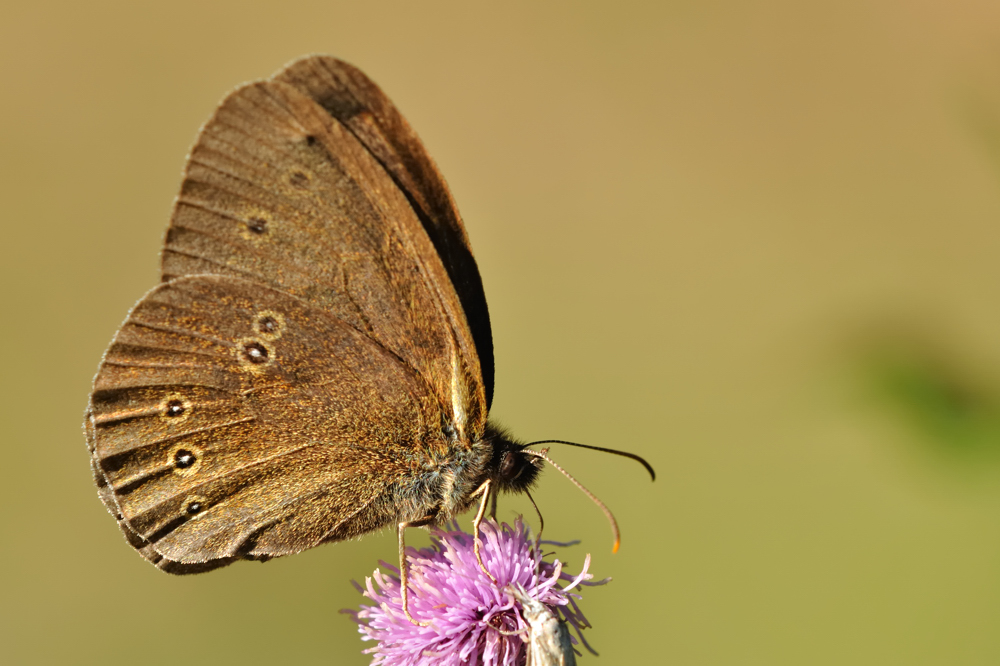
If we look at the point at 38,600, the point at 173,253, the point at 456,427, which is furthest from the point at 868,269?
the point at 38,600

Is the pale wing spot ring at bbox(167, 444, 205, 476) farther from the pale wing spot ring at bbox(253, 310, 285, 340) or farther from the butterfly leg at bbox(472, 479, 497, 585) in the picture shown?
the butterfly leg at bbox(472, 479, 497, 585)

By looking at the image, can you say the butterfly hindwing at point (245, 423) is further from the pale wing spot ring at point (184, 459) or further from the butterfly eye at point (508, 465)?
the butterfly eye at point (508, 465)

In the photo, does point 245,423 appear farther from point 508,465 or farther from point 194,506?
point 508,465

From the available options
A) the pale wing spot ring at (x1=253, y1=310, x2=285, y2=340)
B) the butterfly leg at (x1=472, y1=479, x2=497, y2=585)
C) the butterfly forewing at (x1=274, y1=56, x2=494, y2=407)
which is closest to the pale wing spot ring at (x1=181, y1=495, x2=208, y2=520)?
the pale wing spot ring at (x1=253, y1=310, x2=285, y2=340)

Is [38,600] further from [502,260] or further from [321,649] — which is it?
[502,260]

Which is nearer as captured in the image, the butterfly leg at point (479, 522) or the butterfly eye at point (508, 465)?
the butterfly leg at point (479, 522)

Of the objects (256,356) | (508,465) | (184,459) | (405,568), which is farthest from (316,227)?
(405,568)

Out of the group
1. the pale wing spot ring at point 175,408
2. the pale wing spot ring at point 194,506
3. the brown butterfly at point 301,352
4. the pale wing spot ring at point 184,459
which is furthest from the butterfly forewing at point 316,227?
the pale wing spot ring at point 194,506
